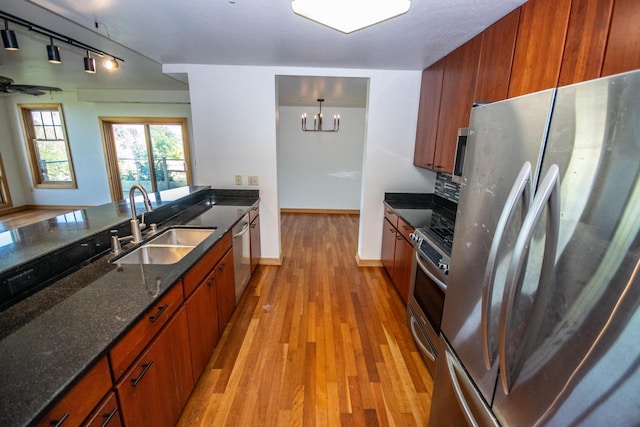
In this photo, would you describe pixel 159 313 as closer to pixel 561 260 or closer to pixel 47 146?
pixel 561 260

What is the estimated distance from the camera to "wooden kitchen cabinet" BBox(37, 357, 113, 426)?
763mm

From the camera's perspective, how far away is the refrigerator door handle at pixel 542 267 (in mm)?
722

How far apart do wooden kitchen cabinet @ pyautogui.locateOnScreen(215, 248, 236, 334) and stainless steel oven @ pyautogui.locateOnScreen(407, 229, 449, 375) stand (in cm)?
153

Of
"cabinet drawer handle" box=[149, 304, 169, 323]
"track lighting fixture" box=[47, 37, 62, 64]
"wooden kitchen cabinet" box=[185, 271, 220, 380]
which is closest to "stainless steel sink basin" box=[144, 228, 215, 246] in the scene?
"wooden kitchen cabinet" box=[185, 271, 220, 380]

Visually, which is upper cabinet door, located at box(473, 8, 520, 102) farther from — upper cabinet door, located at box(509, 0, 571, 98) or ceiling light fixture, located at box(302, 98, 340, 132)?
ceiling light fixture, located at box(302, 98, 340, 132)

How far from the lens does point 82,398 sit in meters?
0.85

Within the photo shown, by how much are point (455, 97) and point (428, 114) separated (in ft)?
1.82

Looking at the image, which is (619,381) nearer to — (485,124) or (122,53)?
(485,124)

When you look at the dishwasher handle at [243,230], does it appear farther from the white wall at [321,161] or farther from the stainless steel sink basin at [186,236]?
the white wall at [321,161]

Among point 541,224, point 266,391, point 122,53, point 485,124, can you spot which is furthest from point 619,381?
point 122,53

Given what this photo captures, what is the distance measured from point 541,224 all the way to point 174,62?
3.49m

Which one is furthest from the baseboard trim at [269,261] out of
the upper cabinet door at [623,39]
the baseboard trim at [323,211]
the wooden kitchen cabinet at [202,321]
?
the upper cabinet door at [623,39]

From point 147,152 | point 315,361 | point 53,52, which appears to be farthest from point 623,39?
point 147,152

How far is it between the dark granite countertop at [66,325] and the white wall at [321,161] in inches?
189
